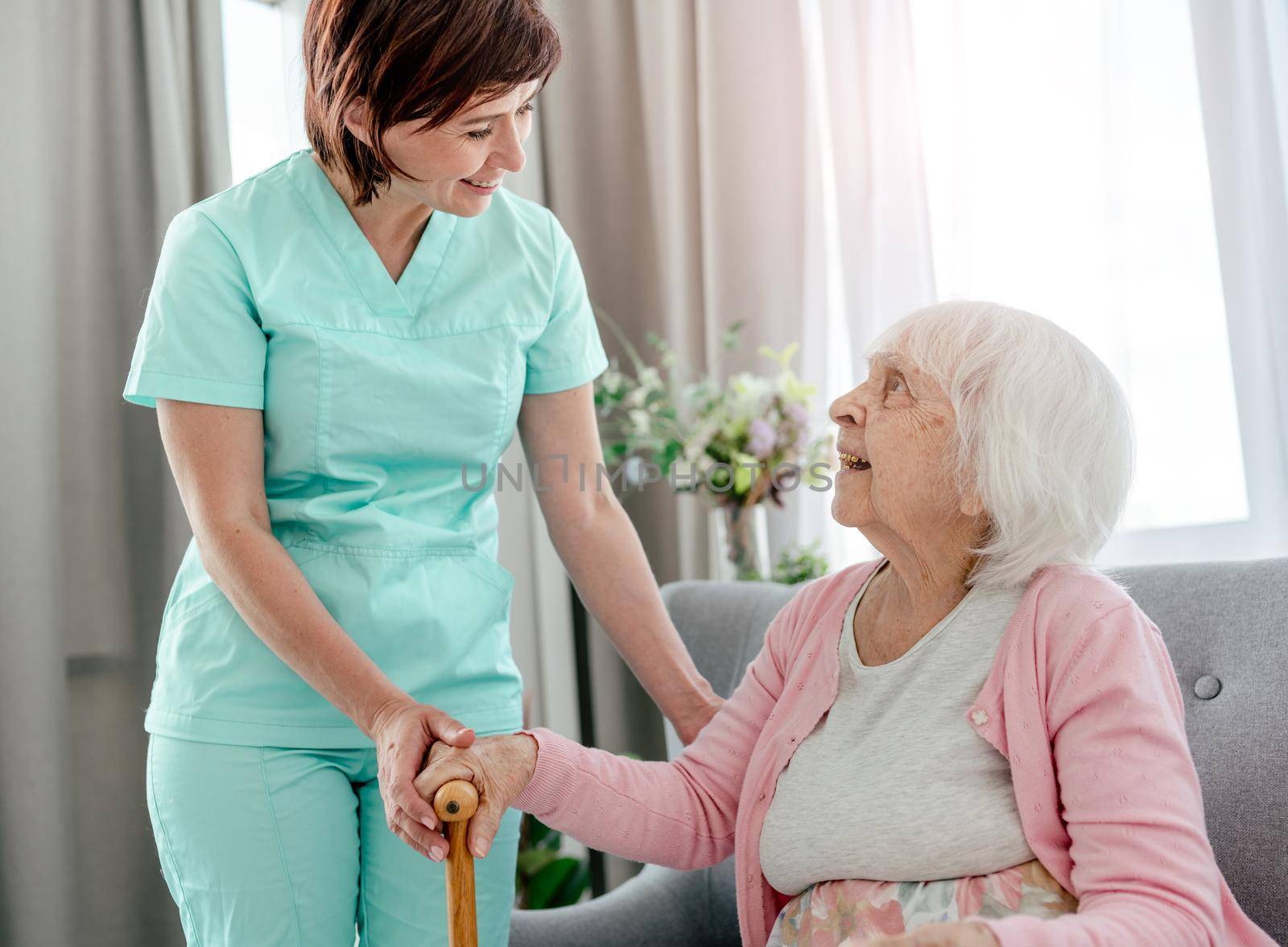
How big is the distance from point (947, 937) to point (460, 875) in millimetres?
459

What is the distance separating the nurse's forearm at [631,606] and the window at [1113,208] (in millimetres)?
1144

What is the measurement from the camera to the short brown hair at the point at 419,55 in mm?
1179

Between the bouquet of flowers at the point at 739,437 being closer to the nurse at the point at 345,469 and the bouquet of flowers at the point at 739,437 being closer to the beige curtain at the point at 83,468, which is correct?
the nurse at the point at 345,469

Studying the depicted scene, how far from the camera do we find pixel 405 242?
1.40 m

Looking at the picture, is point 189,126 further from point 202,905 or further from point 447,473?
point 202,905

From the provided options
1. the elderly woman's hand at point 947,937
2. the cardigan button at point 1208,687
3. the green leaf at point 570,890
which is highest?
→ the cardigan button at point 1208,687

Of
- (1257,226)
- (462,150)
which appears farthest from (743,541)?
(462,150)

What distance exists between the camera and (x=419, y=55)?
3.88 feet

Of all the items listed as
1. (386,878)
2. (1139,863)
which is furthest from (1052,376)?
(386,878)

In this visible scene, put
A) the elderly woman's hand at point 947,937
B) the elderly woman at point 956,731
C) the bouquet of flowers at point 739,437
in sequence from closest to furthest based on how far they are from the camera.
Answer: the elderly woman's hand at point 947,937
the elderly woman at point 956,731
the bouquet of flowers at point 739,437

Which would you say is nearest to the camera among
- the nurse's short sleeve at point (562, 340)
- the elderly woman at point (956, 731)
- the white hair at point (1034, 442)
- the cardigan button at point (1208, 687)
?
the elderly woman at point (956, 731)

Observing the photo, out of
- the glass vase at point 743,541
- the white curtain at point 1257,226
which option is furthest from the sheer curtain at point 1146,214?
the glass vase at point 743,541

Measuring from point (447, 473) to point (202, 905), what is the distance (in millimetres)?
565

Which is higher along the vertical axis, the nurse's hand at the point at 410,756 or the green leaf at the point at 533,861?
the nurse's hand at the point at 410,756
